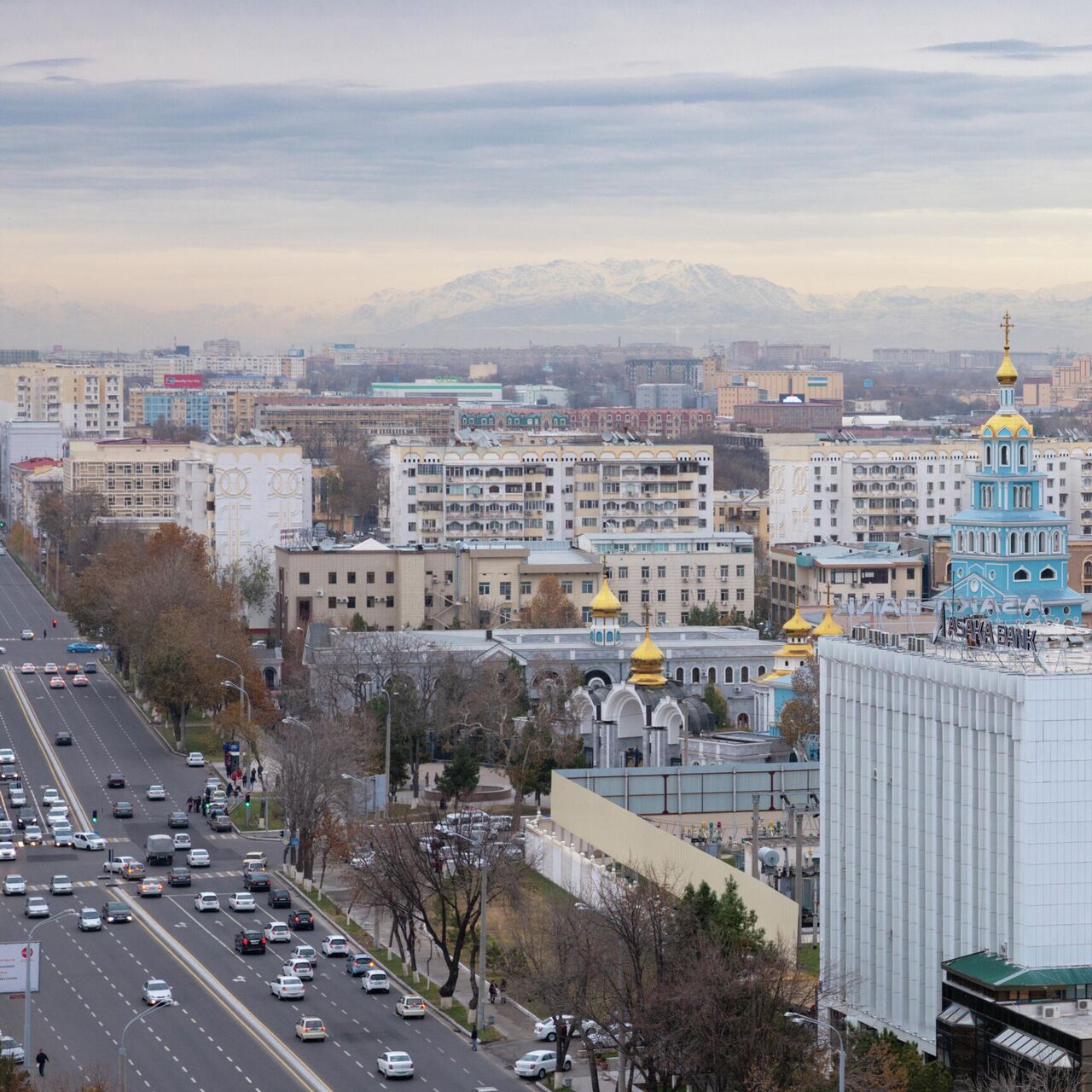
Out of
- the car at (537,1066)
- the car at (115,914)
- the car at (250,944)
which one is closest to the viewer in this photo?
the car at (537,1066)

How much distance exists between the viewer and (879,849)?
202 ft

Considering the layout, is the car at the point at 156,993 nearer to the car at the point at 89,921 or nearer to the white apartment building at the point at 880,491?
the car at the point at 89,921

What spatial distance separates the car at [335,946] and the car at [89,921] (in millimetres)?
8181

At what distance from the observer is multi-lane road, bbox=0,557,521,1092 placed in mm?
64875

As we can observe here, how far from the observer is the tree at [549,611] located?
14925 cm

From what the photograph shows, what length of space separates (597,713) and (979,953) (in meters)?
58.9

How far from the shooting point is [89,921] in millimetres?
83250

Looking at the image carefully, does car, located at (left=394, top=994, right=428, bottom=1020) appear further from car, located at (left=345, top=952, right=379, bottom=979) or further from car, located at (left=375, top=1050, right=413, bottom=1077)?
car, located at (left=375, top=1050, right=413, bottom=1077)

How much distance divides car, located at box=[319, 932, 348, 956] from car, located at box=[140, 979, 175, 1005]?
795 centimetres

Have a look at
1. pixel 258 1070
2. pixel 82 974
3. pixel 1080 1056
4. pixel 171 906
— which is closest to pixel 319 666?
pixel 171 906

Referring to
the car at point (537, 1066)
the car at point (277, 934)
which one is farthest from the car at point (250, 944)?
the car at point (537, 1066)

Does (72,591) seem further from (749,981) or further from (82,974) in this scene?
(749,981)

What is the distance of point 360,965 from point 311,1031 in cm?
866

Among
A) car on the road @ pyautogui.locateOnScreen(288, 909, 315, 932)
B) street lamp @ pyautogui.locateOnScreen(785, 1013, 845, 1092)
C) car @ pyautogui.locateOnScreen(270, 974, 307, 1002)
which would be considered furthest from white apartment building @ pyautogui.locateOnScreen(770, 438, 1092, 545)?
street lamp @ pyautogui.locateOnScreen(785, 1013, 845, 1092)
